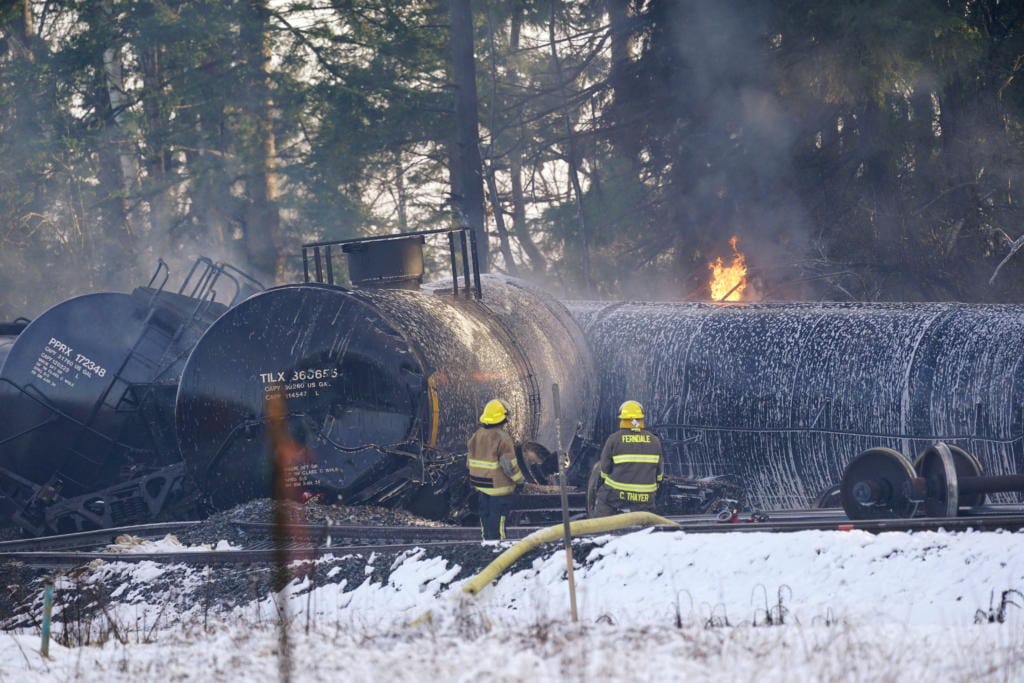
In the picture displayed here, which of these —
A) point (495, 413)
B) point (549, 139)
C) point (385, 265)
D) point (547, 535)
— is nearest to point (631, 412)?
point (495, 413)

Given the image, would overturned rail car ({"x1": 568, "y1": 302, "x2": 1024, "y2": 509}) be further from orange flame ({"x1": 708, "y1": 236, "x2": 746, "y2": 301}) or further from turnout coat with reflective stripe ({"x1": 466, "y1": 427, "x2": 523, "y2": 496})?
orange flame ({"x1": 708, "y1": 236, "x2": 746, "y2": 301})

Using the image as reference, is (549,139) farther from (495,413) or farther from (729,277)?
(495,413)

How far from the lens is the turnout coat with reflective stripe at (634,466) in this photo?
12.4 meters

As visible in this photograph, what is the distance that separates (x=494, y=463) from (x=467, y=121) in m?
19.8

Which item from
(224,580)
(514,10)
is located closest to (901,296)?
(514,10)

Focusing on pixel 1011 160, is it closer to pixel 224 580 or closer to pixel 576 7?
pixel 576 7

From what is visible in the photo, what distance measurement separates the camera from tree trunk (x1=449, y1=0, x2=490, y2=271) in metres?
30.6

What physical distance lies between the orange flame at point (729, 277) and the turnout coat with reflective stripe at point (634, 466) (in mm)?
17825

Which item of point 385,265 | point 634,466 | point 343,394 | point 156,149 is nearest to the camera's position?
point 634,466

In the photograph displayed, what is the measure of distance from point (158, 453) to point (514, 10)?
20.1m

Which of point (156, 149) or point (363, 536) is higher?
point (156, 149)

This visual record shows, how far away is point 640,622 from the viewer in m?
8.80

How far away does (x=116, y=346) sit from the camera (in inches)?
679

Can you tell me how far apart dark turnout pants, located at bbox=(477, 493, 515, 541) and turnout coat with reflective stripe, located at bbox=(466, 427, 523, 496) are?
7 cm
